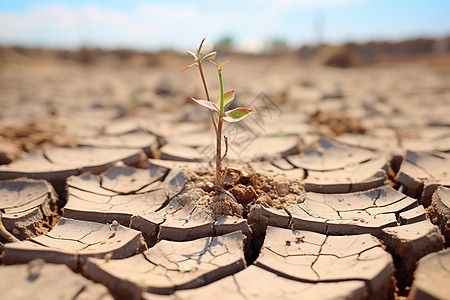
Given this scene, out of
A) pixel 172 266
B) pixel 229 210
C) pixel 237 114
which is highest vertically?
pixel 237 114

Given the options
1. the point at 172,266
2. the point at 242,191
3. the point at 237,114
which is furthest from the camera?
the point at 242,191

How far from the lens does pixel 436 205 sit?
155 centimetres

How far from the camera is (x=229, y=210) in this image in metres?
1.48

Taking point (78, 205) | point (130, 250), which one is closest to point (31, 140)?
point (78, 205)

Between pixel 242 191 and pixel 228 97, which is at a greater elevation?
pixel 228 97

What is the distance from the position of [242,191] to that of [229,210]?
0.15 meters

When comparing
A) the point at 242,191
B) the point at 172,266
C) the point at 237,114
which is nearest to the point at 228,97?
the point at 237,114

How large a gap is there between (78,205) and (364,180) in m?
1.51

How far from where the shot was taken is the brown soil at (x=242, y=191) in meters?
1.51

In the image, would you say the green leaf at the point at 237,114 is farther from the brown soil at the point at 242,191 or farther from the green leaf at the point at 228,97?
the brown soil at the point at 242,191

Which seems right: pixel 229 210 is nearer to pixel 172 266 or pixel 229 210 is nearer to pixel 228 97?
pixel 172 266

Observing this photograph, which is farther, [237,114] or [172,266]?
[237,114]

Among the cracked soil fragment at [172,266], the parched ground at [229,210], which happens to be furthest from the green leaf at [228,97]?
the cracked soil fragment at [172,266]

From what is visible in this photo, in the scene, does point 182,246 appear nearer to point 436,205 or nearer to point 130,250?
point 130,250
